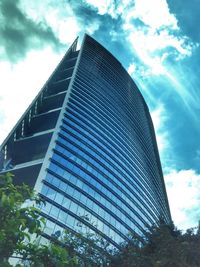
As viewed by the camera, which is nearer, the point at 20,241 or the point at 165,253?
the point at 20,241

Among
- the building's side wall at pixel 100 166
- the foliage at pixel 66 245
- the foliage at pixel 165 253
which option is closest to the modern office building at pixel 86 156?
the building's side wall at pixel 100 166

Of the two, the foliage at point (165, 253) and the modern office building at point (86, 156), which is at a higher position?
A: the modern office building at point (86, 156)

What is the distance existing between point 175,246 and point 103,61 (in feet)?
358

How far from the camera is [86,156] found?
205 feet

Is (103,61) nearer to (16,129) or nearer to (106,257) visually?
(16,129)

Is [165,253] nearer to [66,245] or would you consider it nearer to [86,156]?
[66,245]

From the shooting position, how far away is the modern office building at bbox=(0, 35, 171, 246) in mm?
52438

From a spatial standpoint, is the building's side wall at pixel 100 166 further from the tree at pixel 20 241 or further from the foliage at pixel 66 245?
the tree at pixel 20 241

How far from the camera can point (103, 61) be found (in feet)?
400

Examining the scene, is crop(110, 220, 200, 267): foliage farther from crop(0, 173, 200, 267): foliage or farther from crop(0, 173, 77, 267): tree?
crop(0, 173, 77, 267): tree

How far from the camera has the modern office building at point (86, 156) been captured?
52.4m

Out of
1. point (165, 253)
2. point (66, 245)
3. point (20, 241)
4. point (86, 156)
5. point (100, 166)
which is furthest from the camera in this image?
point (100, 166)

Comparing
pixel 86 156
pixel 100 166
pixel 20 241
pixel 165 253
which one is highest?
pixel 86 156

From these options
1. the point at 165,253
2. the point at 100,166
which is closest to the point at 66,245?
the point at 165,253
